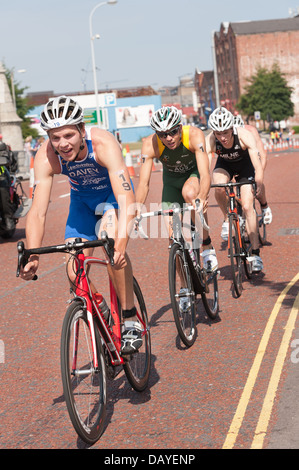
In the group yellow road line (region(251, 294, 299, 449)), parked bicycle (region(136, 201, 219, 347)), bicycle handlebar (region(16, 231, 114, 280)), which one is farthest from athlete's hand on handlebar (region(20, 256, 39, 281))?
yellow road line (region(251, 294, 299, 449))

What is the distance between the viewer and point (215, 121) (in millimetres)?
8523

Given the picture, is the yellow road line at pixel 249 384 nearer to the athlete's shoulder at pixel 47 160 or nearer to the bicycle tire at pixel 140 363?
the bicycle tire at pixel 140 363

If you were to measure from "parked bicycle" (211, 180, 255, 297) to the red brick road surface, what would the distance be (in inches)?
Result: 8.1

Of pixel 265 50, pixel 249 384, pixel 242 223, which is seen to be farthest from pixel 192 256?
pixel 265 50

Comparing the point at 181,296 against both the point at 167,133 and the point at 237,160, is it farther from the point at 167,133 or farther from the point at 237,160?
the point at 237,160

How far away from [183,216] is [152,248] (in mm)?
5031

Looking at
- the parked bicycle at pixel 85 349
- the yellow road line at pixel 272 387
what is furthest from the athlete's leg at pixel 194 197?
the parked bicycle at pixel 85 349

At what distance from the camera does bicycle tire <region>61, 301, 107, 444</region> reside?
4.19 meters

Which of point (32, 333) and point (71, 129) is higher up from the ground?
point (71, 129)

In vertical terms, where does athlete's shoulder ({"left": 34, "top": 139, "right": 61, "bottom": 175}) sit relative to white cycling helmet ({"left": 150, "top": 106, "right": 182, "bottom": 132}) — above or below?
below

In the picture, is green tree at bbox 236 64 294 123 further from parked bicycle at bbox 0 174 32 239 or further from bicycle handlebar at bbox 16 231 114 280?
bicycle handlebar at bbox 16 231 114 280

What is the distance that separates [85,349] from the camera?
14.7ft
